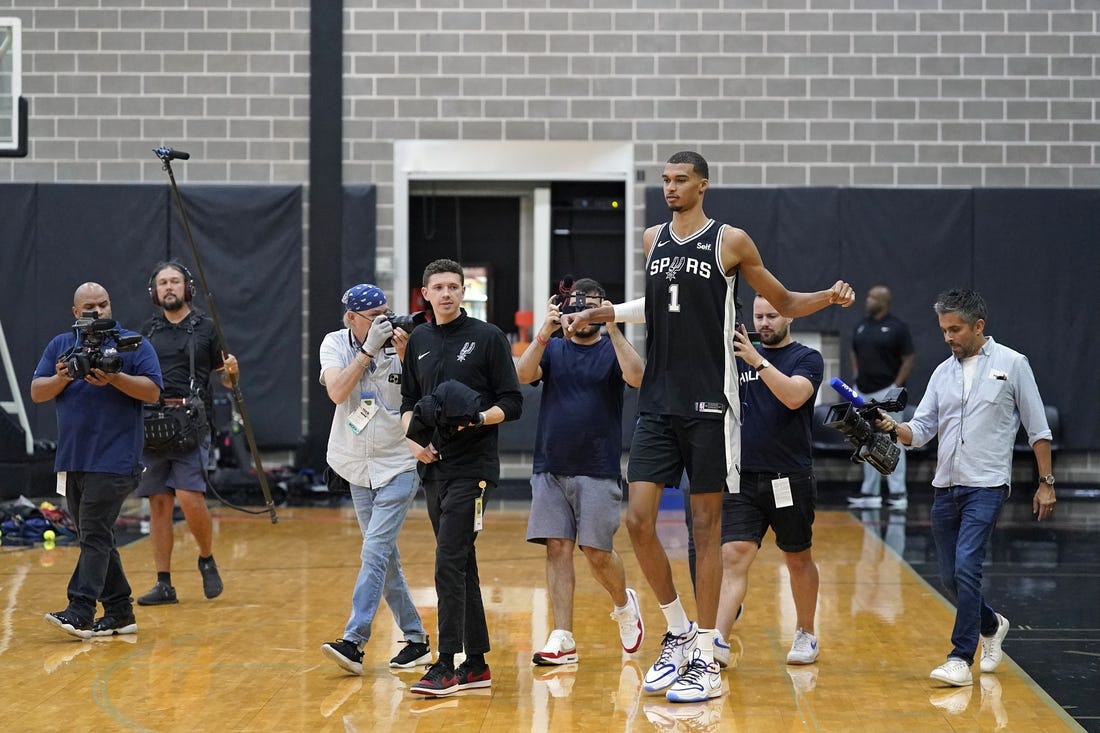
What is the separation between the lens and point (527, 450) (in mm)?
14773

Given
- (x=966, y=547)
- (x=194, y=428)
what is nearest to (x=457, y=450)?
(x=966, y=547)

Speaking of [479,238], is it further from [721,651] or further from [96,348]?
[721,651]

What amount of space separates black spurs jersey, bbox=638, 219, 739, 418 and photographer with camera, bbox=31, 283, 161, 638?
9.19ft

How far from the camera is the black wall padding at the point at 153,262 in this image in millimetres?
14578

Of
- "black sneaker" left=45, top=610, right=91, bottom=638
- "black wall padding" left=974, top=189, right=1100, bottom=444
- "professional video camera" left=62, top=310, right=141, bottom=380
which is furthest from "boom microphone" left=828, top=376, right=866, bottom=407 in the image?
"black wall padding" left=974, top=189, right=1100, bottom=444

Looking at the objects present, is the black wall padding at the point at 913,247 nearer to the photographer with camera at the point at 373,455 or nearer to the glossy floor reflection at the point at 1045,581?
the glossy floor reflection at the point at 1045,581

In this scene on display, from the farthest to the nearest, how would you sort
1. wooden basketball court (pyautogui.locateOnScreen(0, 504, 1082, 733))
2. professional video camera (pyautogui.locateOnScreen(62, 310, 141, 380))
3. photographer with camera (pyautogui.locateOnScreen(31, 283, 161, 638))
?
photographer with camera (pyautogui.locateOnScreen(31, 283, 161, 638))
professional video camera (pyautogui.locateOnScreen(62, 310, 141, 380))
wooden basketball court (pyautogui.locateOnScreen(0, 504, 1082, 733))

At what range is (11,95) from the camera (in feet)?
33.1

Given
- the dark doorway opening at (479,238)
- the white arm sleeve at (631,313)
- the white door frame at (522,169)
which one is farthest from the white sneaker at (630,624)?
the dark doorway opening at (479,238)

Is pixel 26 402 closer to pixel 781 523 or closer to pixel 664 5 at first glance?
pixel 664 5

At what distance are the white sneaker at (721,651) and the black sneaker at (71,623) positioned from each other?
3.14 meters

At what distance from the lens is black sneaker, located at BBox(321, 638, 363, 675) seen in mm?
6031

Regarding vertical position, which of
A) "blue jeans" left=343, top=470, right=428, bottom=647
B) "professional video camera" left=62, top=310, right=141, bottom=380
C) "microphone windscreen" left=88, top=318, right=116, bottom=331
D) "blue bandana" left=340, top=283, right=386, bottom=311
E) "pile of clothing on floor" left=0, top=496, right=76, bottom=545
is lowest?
"pile of clothing on floor" left=0, top=496, right=76, bottom=545

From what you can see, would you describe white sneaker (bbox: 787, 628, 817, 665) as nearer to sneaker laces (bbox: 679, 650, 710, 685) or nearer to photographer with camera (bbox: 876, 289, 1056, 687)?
photographer with camera (bbox: 876, 289, 1056, 687)
